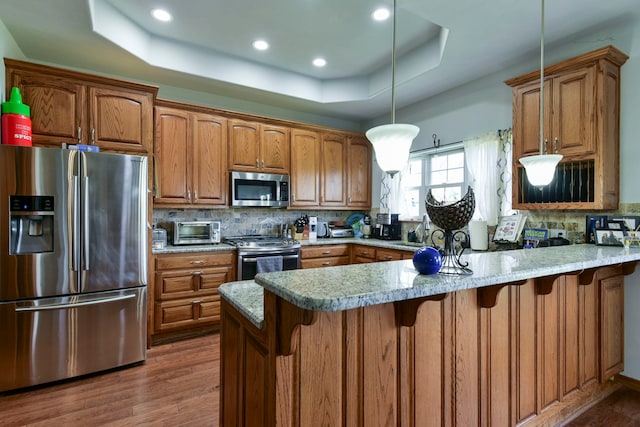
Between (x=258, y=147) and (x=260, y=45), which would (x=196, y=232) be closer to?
(x=258, y=147)

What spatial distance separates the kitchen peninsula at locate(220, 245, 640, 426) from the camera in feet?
3.46

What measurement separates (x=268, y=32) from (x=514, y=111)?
2.23 m

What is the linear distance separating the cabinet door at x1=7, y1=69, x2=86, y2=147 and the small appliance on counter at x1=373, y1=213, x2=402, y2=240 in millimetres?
3282

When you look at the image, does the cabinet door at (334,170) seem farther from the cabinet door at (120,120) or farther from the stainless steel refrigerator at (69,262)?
the stainless steel refrigerator at (69,262)

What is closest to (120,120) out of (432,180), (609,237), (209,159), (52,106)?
(52,106)

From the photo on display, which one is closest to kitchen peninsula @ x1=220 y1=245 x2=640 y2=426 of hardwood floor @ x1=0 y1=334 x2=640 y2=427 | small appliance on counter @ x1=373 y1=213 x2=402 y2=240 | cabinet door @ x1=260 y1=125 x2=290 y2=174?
hardwood floor @ x1=0 y1=334 x2=640 y2=427

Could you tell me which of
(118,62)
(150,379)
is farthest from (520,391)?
(118,62)

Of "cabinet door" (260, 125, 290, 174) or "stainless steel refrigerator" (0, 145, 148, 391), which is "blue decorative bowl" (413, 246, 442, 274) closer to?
"stainless steel refrigerator" (0, 145, 148, 391)

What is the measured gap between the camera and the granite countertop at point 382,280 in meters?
0.90

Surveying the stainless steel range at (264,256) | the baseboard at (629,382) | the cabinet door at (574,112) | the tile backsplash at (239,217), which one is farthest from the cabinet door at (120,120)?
the baseboard at (629,382)

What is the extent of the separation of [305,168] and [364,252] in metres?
1.30

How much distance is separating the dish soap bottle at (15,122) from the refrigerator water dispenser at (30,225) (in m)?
0.44

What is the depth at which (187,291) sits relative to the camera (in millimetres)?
3205

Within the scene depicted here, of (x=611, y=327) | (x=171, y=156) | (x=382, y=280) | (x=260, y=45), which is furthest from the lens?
(x=171, y=156)
